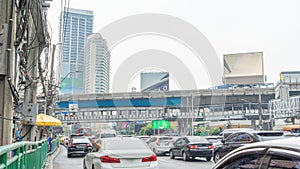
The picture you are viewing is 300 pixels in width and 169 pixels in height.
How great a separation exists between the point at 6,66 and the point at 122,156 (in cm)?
366

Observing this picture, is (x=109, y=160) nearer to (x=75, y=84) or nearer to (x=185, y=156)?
(x=185, y=156)

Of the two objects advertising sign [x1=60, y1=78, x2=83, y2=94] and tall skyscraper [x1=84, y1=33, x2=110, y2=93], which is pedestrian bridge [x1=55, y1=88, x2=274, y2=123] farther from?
tall skyscraper [x1=84, y1=33, x2=110, y2=93]

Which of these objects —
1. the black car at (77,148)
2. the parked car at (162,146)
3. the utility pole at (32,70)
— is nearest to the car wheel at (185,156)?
the parked car at (162,146)

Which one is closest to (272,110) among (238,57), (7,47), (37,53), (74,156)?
(238,57)

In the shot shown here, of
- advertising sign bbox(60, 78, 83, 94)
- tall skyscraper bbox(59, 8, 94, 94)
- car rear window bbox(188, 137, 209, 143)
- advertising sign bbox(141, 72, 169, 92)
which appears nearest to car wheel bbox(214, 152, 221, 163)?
car rear window bbox(188, 137, 209, 143)

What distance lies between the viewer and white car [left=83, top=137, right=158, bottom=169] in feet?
29.2

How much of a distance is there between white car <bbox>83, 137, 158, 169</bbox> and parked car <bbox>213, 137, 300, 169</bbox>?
20.5 ft

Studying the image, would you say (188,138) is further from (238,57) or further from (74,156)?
(238,57)

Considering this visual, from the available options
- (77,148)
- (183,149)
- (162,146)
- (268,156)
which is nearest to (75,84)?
(77,148)

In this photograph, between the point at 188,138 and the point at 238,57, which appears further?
the point at 238,57

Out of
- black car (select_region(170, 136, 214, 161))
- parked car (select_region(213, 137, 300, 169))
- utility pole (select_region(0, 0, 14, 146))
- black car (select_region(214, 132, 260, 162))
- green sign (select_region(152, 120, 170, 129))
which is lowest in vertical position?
green sign (select_region(152, 120, 170, 129))

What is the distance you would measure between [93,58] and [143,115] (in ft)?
132

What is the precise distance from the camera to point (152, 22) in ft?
124

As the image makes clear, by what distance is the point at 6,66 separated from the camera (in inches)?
272
